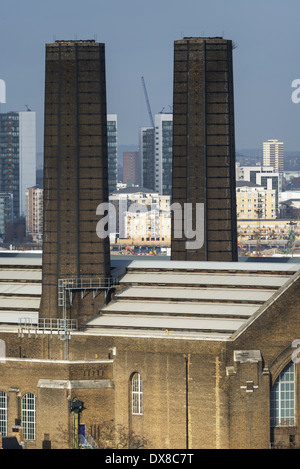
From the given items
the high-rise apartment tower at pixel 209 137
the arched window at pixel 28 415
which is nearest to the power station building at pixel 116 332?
the arched window at pixel 28 415

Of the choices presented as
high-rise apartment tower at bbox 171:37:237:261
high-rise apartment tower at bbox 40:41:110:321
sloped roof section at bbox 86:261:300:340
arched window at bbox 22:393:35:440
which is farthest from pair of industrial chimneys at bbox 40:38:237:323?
high-rise apartment tower at bbox 171:37:237:261

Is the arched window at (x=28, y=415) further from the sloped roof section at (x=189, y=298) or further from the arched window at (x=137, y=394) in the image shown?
the arched window at (x=137, y=394)

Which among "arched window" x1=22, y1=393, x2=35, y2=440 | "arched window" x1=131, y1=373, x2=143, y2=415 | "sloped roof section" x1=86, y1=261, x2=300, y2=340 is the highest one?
"sloped roof section" x1=86, y1=261, x2=300, y2=340

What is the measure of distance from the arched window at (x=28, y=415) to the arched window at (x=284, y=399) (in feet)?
48.3

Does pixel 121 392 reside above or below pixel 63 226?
below

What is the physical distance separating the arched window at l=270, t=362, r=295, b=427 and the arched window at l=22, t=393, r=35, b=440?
14714 millimetres

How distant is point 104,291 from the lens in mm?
100250

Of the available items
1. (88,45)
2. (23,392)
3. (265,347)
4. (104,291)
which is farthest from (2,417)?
(88,45)

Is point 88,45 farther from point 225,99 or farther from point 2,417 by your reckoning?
point 2,417

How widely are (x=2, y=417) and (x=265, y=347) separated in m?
17.4

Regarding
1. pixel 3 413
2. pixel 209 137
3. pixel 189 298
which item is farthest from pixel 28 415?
pixel 209 137

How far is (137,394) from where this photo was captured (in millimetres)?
93500

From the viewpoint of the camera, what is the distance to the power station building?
3565 inches

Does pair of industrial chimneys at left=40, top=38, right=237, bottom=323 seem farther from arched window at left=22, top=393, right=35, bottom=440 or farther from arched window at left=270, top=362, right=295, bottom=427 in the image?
arched window at left=270, top=362, right=295, bottom=427
